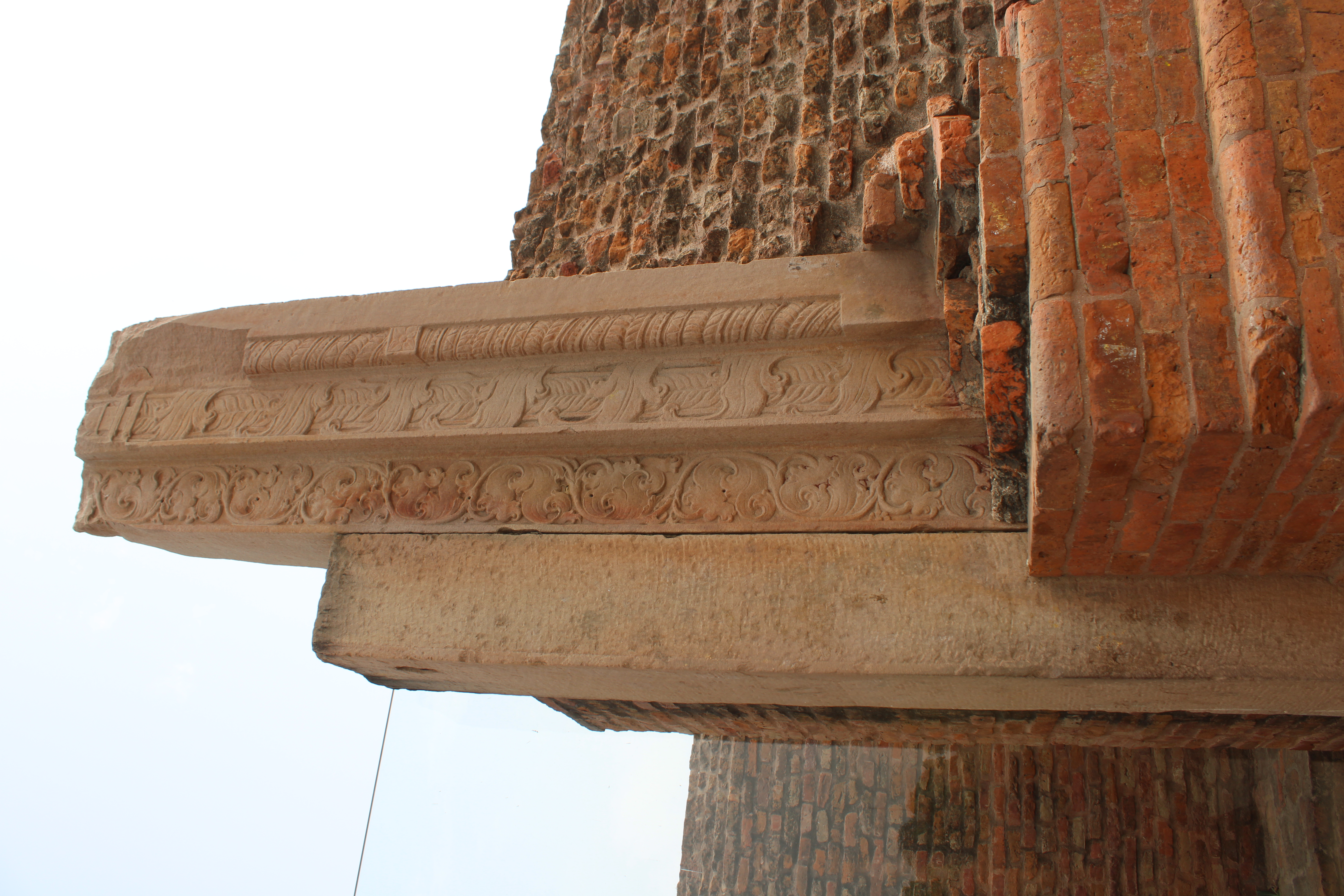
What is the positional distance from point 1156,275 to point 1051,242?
0.18 m

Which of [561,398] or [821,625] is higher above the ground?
[561,398]

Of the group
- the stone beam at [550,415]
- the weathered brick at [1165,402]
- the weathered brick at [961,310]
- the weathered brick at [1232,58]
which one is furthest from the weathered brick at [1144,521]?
the weathered brick at [1232,58]

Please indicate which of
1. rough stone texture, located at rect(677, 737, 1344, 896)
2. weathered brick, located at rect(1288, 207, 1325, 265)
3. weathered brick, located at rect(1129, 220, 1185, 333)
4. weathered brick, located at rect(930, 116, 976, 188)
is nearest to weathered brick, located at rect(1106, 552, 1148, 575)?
weathered brick, located at rect(1129, 220, 1185, 333)

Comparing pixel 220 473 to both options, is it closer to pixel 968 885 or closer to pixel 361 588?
pixel 361 588

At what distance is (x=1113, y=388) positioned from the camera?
1.37 m

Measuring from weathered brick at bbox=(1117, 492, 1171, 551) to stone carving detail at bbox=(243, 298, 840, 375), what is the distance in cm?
85

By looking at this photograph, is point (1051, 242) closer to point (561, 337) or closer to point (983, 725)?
point (561, 337)

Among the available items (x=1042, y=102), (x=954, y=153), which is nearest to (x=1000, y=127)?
(x=1042, y=102)

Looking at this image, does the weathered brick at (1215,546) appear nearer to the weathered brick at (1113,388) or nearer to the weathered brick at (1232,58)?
the weathered brick at (1113,388)

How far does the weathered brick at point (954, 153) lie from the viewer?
6.10 ft

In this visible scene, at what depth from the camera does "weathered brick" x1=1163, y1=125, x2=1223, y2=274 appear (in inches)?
54.9

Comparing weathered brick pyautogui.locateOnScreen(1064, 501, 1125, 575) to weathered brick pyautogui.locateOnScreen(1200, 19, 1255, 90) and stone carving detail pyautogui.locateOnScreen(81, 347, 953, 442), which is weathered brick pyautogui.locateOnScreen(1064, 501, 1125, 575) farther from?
weathered brick pyautogui.locateOnScreen(1200, 19, 1255, 90)

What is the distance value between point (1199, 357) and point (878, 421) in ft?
2.56

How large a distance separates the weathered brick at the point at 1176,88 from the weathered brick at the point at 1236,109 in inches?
1.5
